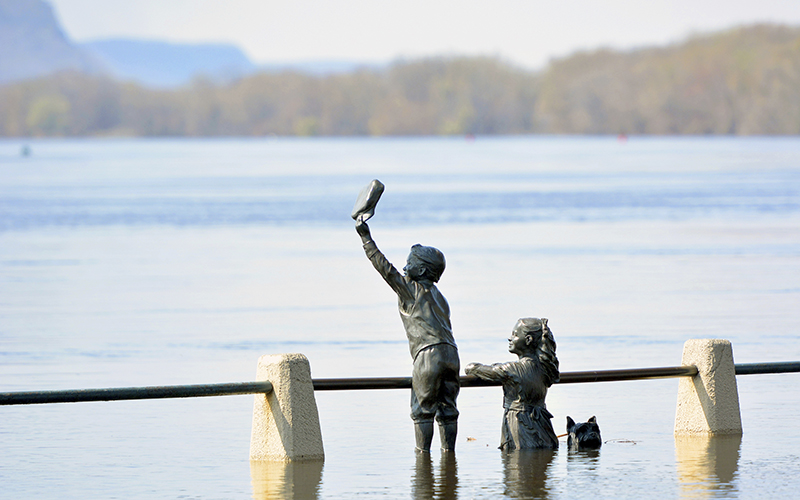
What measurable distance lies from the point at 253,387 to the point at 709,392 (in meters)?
3.08

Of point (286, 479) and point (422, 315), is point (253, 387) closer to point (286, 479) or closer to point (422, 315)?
point (286, 479)

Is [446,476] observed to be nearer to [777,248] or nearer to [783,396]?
[783,396]

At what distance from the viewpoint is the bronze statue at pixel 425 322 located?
8406 mm

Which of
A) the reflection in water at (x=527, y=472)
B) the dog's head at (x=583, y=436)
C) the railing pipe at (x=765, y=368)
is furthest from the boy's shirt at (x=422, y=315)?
the railing pipe at (x=765, y=368)

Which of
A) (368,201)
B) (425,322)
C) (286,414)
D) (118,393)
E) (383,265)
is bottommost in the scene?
(286,414)

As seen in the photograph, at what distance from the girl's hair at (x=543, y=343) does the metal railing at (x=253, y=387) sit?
0.54 ft

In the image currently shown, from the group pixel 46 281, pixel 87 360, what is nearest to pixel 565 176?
pixel 46 281

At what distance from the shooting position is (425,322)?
334 inches

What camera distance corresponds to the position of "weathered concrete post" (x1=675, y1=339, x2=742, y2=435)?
366 inches

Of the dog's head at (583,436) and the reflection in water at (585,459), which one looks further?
the dog's head at (583,436)

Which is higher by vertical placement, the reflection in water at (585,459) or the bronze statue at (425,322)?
the bronze statue at (425,322)

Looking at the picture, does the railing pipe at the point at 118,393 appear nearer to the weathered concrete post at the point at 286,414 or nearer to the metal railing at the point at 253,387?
the metal railing at the point at 253,387

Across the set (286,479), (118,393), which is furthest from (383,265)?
(118,393)

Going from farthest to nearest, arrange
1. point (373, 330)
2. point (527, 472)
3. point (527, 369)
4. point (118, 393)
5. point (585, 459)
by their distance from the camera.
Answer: point (373, 330)
point (585, 459)
point (527, 369)
point (527, 472)
point (118, 393)
